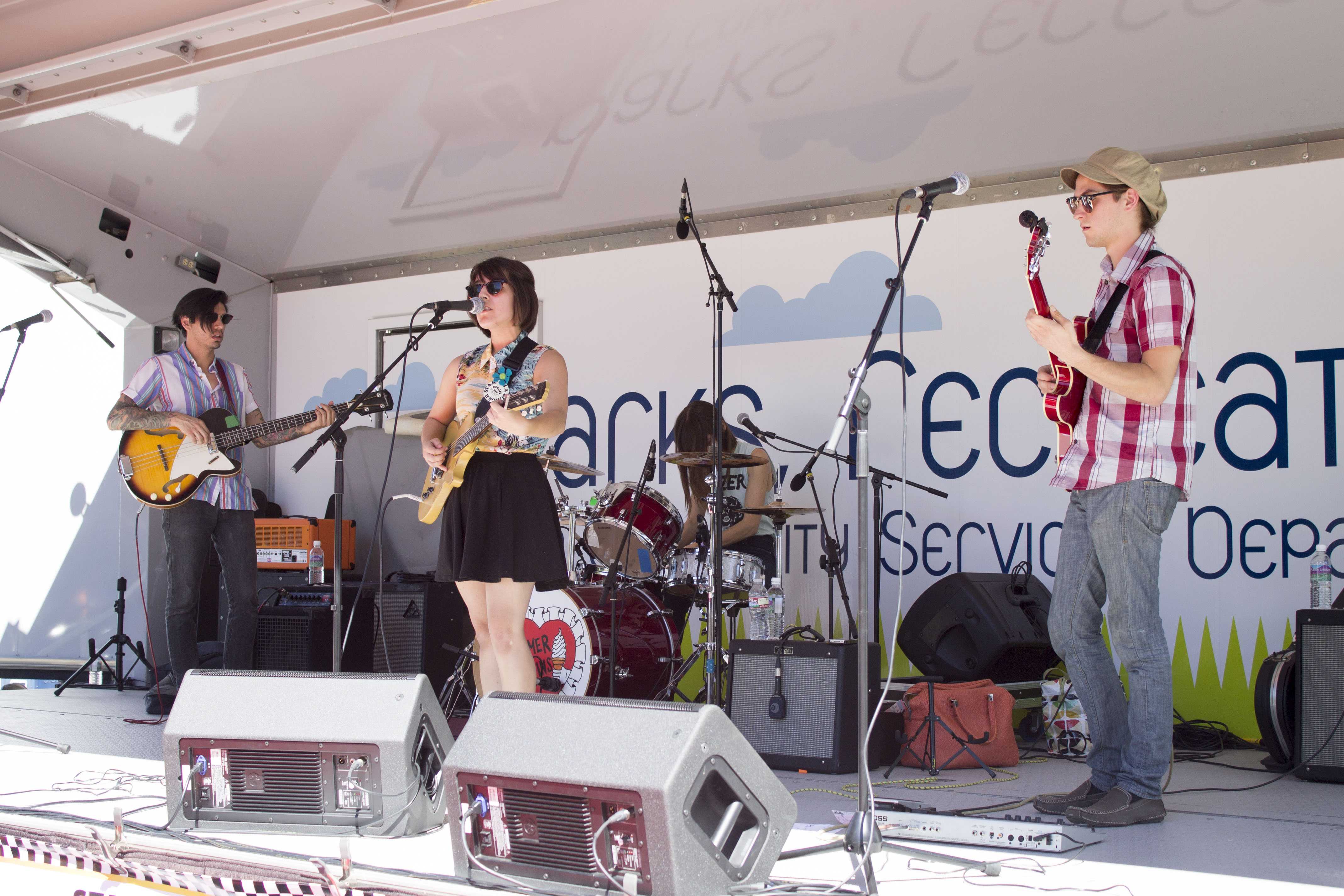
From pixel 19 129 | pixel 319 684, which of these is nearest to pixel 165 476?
pixel 19 129

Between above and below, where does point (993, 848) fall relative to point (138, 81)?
below

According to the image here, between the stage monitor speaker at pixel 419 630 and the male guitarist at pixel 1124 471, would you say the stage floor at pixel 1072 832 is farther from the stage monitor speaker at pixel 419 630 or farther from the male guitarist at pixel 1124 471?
the stage monitor speaker at pixel 419 630

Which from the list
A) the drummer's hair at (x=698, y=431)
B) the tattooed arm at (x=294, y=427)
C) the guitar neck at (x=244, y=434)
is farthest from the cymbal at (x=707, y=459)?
the guitar neck at (x=244, y=434)

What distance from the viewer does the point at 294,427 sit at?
14.2ft

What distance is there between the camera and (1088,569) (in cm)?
286

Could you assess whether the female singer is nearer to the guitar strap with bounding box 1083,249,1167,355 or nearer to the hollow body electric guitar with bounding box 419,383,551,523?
the hollow body electric guitar with bounding box 419,383,551,523

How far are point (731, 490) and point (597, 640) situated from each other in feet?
3.37

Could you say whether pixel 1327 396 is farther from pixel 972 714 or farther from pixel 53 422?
pixel 53 422

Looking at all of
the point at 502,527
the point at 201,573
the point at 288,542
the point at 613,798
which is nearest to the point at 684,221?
the point at 502,527

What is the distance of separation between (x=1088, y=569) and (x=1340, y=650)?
1222 millimetres

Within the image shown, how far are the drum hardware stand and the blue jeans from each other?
1.62 m

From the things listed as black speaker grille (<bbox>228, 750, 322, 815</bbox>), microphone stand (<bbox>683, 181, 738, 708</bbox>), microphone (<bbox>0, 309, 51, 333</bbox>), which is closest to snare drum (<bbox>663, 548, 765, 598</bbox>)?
microphone stand (<bbox>683, 181, 738, 708</bbox>)

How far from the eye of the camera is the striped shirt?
4500 millimetres

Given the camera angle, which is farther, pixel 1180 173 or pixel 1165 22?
pixel 1180 173
